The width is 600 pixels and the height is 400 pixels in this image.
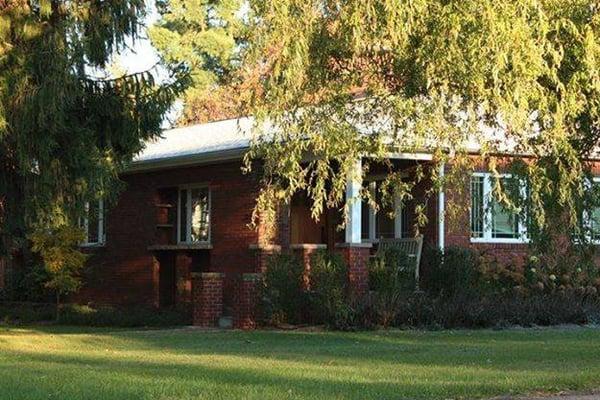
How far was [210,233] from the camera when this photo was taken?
74.2ft

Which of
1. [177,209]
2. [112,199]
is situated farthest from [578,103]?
[177,209]

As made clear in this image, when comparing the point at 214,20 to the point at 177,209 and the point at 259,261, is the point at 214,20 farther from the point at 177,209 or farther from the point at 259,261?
the point at 259,261

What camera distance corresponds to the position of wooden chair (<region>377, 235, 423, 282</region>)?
20.6 meters

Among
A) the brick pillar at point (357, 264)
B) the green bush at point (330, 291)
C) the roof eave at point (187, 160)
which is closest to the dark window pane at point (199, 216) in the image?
the roof eave at point (187, 160)

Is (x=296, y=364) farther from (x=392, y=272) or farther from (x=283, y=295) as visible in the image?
(x=392, y=272)

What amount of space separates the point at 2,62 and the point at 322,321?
732 cm

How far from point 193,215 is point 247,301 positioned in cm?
439

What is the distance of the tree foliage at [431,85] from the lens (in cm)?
942

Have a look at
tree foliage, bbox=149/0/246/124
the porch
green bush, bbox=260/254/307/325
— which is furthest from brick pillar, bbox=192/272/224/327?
tree foliage, bbox=149/0/246/124

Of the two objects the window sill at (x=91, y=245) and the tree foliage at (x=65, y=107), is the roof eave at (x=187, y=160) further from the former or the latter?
the tree foliage at (x=65, y=107)

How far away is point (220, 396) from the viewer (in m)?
9.78

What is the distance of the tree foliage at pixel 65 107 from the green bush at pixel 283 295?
133 inches

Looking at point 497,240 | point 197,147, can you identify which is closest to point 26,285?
point 197,147

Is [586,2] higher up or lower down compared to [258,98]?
higher up
